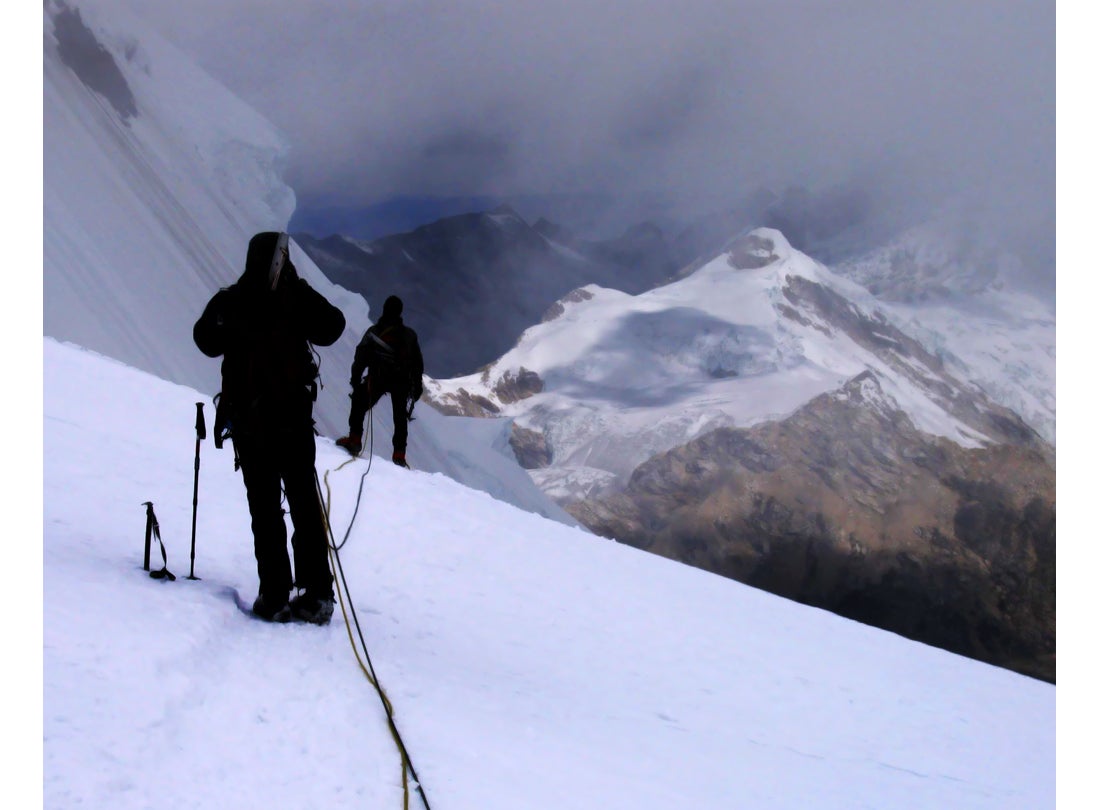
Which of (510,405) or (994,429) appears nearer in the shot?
(510,405)

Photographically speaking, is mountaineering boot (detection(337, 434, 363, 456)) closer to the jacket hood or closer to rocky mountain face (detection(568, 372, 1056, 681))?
the jacket hood

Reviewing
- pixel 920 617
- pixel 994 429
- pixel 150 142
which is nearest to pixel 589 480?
pixel 920 617

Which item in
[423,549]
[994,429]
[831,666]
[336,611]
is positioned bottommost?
[831,666]

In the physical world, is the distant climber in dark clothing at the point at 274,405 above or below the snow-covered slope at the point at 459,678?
above

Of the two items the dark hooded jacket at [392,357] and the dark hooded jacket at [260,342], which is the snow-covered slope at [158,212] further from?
the dark hooded jacket at [260,342]

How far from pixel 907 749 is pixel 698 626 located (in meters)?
1.40

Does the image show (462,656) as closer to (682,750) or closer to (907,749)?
(682,750)

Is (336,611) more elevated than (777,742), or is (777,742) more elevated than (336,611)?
(336,611)

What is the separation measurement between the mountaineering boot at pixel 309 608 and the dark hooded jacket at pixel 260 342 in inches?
25.3

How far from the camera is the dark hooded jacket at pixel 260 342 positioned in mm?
3121

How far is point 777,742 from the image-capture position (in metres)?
3.56

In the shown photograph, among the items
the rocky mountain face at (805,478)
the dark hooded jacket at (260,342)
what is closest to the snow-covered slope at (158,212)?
the dark hooded jacket at (260,342)

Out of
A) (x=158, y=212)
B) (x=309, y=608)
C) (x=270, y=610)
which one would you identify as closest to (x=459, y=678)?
(x=309, y=608)

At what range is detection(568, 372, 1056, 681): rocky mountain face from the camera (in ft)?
372
